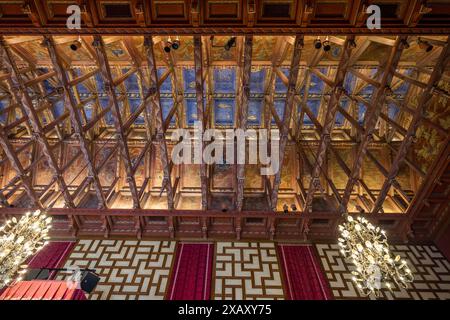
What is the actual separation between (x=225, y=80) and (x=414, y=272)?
27.0 feet

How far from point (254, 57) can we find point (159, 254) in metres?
6.69

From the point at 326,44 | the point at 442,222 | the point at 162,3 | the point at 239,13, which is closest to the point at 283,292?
the point at 442,222

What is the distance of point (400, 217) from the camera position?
755 cm

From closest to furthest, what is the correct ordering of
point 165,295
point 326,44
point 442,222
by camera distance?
point 326,44
point 165,295
point 442,222

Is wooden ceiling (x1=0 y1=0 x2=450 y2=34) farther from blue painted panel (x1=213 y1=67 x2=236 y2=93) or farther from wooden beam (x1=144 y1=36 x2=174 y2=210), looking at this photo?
blue painted panel (x1=213 y1=67 x2=236 y2=93)

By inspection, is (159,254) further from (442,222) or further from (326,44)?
(442,222)

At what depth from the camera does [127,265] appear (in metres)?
7.45

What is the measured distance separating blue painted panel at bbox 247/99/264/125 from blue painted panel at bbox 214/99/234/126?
665 millimetres

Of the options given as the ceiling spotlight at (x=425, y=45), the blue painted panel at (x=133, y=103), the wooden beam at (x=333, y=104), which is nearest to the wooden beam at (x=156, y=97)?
the blue painted panel at (x=133, y=103)

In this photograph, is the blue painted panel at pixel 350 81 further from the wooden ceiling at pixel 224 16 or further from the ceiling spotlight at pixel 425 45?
the wooden ceiling at pixel 224 16

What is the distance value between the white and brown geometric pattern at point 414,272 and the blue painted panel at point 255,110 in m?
4.85

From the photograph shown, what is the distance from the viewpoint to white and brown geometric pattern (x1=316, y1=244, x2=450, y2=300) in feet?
22.2

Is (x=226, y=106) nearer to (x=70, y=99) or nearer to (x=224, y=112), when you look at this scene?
(x=224, y=112)

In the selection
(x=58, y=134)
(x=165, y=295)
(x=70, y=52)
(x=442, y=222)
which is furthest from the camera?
(x=58, y=134)
